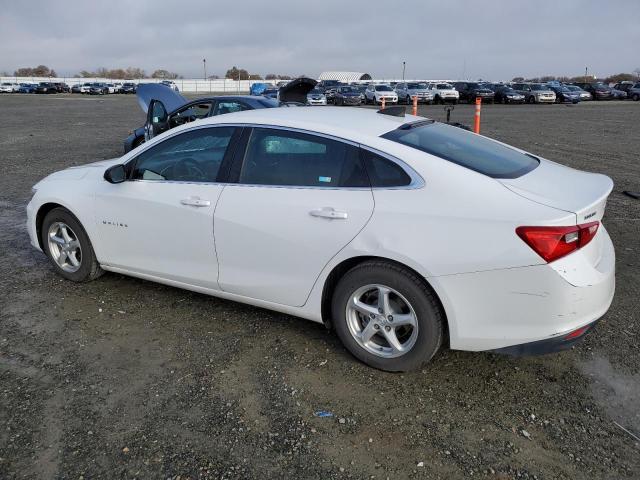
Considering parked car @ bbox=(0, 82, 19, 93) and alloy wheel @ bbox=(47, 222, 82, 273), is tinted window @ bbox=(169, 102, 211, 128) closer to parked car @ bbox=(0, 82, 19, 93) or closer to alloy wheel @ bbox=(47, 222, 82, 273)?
alloy wheel @ bbox=(47, 222, 82, 273)

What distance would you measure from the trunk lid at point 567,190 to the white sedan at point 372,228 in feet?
0.05

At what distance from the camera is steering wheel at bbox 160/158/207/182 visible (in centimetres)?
402

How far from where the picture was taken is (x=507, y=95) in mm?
40844

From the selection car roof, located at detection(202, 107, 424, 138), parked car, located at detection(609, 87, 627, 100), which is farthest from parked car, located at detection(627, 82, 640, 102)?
car roof, located at detection(202, 107, 424, 138)

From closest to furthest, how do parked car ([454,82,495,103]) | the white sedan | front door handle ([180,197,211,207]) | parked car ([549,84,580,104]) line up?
the white sedan < front door handle ([180,197,211,207]) < parked car ([454,82,495,103]) < parked car ([549,84,580,104])

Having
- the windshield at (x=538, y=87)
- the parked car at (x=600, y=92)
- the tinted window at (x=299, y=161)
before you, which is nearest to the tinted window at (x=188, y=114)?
the tinted window at (x=299, y=161)

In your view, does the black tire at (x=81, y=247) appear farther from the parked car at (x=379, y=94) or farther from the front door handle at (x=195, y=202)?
the parked car at (x=379, y=94)

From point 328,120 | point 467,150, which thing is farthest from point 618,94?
point 328,120

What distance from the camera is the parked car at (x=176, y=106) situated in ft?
30.4

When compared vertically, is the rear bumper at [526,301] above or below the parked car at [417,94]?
below

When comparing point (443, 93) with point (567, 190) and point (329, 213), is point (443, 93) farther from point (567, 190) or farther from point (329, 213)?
point (329, 213)

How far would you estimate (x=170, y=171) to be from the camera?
165 inches

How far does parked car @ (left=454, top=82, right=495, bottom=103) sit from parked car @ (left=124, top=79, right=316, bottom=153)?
3391 cm

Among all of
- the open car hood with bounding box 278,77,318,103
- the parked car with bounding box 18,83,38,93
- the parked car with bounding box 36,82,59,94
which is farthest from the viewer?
the parked car with bounding box 18,83,38,93
